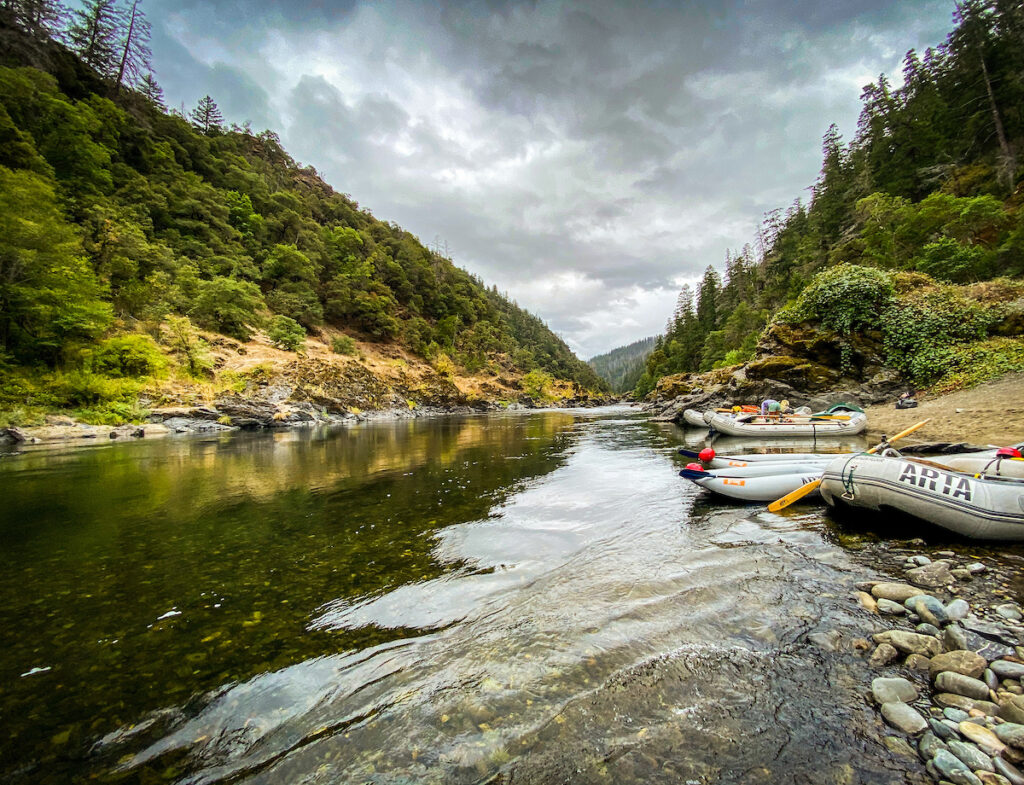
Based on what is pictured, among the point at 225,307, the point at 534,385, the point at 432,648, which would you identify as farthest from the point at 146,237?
the point at 534,385

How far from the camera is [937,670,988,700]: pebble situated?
2309 mm

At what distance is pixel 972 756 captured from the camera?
75.0 inches

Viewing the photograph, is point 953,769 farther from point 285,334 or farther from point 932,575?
point 285,334

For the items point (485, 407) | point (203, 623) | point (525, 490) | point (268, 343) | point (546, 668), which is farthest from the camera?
point (485, 407)

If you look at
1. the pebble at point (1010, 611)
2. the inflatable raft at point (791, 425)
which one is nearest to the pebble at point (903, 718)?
the pebble at point (1010, 611)

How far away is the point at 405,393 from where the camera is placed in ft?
151

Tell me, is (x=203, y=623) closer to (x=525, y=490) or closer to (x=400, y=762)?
(x=400, y=762)

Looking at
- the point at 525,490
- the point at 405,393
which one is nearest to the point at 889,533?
the point at 525,490

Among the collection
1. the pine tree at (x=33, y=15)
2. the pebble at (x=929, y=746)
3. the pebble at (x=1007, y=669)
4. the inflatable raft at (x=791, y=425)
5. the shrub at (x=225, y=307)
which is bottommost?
the pebble at (x=929, y=746)

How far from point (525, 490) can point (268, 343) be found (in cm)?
3854

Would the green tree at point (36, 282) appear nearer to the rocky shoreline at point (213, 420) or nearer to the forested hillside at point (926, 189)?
the rocky shoreline at point (213, 420)

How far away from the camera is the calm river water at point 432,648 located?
87.6 inches

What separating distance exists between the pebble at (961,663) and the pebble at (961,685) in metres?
0.06

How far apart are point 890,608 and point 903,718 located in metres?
1.63
